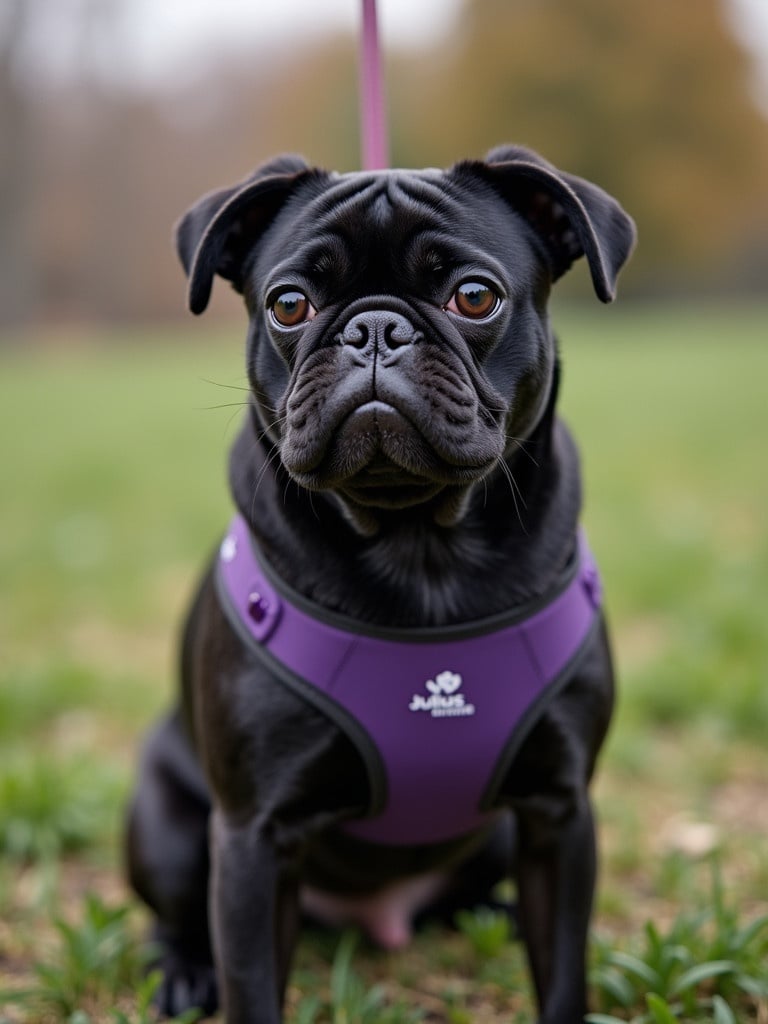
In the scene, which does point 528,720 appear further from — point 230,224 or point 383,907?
point 230,224

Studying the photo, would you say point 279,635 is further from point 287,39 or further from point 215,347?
point 287,39

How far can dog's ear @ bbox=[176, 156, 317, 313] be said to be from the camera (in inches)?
98.3

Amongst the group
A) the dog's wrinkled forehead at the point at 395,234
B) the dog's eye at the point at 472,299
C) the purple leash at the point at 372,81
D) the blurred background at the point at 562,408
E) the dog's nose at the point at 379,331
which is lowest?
the blurred background at the point at 562,408

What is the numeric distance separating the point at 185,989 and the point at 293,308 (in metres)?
1.77

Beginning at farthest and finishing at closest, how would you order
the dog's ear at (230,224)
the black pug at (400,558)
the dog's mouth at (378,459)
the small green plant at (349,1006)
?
the small green plant at (349,1006) < the dog's ear at (230,224) < the black pug at (400,558) < the dog's mouth at (378,459)

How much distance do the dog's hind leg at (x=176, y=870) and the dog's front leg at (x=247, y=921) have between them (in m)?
0.50

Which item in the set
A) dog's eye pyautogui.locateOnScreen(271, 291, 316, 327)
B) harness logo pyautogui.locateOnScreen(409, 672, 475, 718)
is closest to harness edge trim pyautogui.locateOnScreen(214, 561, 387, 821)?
harness logo pyautogui.locateOnScreen(409, 672, 475, 718)

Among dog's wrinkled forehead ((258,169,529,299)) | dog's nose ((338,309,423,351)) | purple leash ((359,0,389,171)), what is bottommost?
dog's nose ((338,309,423,351))

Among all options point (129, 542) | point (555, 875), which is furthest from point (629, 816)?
point (129, 542)

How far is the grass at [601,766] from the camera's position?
279 cm

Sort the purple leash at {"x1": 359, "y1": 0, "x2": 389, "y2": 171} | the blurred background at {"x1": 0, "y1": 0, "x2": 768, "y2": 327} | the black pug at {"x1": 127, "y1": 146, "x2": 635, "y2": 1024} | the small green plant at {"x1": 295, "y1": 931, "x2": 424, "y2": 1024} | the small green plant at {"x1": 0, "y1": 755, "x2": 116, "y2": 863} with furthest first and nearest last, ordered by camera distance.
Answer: the blurred background at {"x1": 0, "y1": 0, "x2": 768, "y2": 327} < the small green plant at {"x1": 0, "y1": 755, "x2": 116, "y2": 863} < the purple leash at {"x1": 359, "y1": 0, "x2": 389, "y2": 171} < the small green plant at {"x1": 295, "y1": 931, "x2": 424, "y2": 1024} < the black pug at {"x1": 127, "y1": 146, "x2": 635, "y2": 1024}

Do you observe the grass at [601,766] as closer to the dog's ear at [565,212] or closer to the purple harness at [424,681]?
the purple harness at [424,681]

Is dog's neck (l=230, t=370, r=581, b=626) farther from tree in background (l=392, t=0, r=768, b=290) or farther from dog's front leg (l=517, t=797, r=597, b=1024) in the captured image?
tree in background (l=392, t=0, r=768, b=290)

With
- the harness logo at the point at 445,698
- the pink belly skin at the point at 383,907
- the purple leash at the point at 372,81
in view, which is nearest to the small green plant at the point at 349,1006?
the pink belly skin at the point at 383,907
